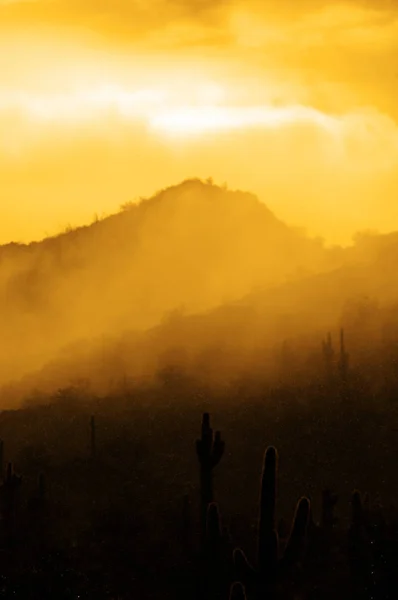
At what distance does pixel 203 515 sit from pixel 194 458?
29162mm

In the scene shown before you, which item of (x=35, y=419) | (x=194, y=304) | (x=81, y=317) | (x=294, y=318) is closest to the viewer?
(x=35, y=419)

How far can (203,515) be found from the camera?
114ft

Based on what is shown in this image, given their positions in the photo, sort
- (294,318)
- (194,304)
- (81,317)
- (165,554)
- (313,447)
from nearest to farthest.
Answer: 1. (165,554)
2. (313,447)
3. (294,318)
4. (194,304)
5. (81,317)

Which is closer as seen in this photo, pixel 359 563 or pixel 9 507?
pixel 359 563

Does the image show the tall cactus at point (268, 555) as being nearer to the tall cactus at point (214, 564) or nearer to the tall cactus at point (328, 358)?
the tall cactus at point (214, 564)

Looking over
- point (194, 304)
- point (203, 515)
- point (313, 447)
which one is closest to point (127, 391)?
point (313, 447)

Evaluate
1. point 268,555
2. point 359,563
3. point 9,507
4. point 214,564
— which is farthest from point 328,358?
point 268,555

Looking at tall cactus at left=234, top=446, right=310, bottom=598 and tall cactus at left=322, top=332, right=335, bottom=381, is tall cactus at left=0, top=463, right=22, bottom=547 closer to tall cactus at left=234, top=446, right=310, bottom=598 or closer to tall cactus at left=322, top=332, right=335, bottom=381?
tall cactus at left=234, top=446, right=310, bottom=598


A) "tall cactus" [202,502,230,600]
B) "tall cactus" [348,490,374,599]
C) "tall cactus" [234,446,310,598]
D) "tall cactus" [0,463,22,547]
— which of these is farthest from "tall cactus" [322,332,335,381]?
"tall cactus" [234,446,310,598]

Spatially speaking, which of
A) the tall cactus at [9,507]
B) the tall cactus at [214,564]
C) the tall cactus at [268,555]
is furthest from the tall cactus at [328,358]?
the tall cactus at [268,555]

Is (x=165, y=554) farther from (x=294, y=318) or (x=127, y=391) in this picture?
(x=294, y=318)

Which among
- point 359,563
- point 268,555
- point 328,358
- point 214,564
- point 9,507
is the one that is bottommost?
point 359,563

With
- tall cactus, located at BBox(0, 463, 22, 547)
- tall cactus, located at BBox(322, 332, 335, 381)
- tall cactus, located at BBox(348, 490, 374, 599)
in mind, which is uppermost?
tall cactus, located at BBox(322, 332, 335, 381)

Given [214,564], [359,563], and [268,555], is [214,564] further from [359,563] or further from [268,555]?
[268,555]
